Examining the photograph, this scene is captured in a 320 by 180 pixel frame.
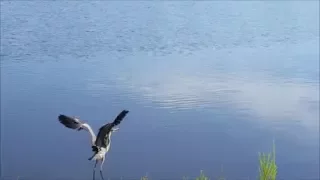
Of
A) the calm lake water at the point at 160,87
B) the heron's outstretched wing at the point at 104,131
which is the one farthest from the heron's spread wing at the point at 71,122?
the calm lake water at the point at 160,87

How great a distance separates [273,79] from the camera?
1096 cm

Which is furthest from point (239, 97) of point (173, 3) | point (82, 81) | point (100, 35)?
point (173, 3)

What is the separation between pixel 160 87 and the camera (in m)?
10.1

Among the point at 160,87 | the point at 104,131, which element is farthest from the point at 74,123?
the point at 160,87

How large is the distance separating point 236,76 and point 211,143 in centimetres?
302

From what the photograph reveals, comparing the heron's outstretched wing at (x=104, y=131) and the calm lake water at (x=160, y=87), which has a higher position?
the calm lake water at (x=160, y=87)

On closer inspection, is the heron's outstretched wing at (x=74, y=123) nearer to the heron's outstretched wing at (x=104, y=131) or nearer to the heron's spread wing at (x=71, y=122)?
the heron's spread wing at (x=71, y=122)

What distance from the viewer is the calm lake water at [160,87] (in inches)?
299

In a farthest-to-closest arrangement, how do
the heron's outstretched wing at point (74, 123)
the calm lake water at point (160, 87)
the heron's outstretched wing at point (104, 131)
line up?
the calm lake water at point (160, 87), the heron's outstretched wing at point (74, 123), the heron's outstretched wing at point (104, 131)

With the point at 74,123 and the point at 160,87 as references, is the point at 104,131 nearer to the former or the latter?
the point at 74,123

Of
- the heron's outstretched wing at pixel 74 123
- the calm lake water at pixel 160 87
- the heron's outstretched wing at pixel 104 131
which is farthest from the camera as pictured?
the calm lake water at pixel 160 87

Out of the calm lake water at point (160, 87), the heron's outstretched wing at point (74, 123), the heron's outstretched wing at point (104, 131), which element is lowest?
the heron's outstretched wing at point (104, 131)

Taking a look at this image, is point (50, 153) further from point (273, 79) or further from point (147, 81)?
point (273, 79)

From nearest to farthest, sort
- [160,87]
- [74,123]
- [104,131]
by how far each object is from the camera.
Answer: [104,131] → [74,123] → [160,87]
